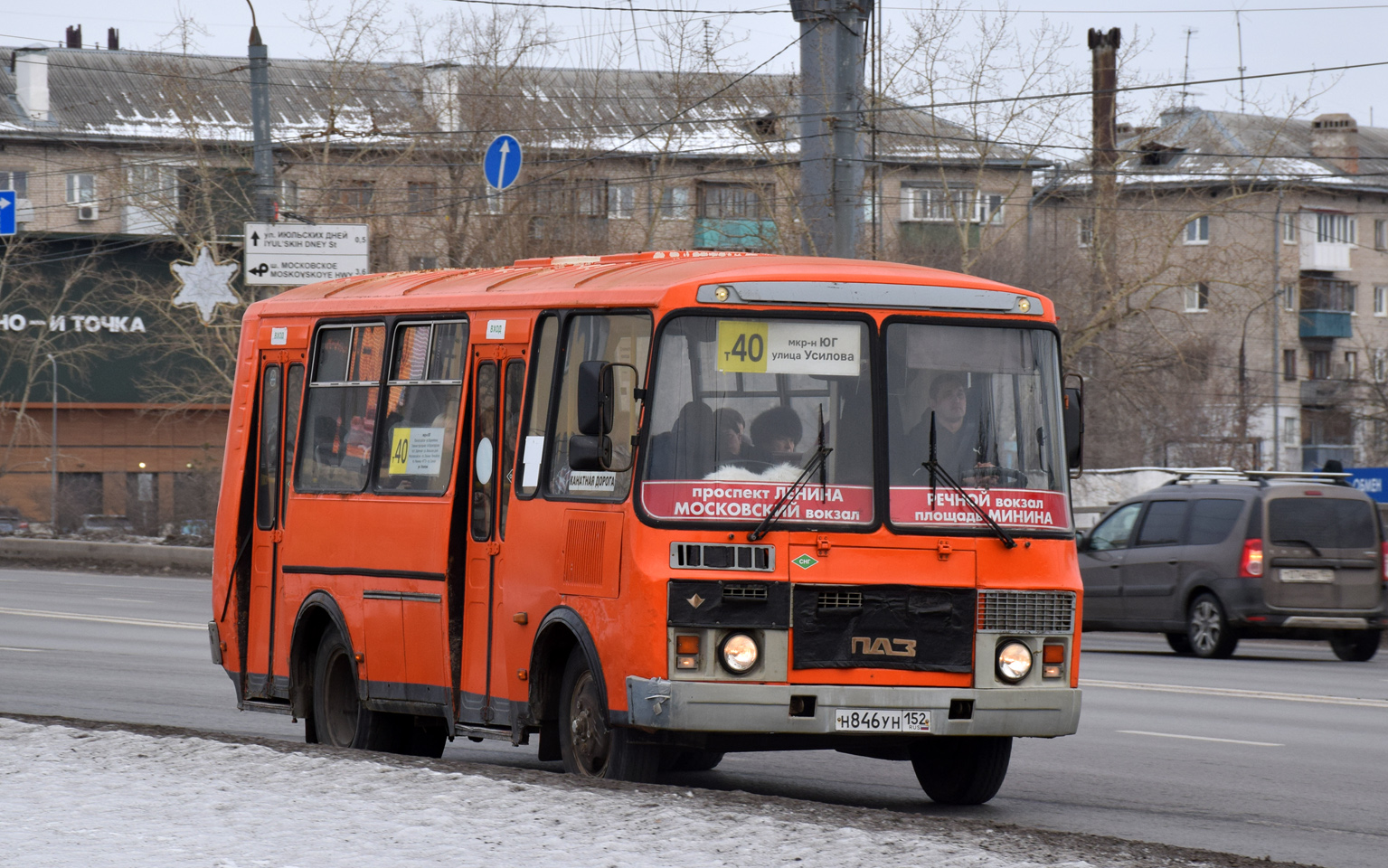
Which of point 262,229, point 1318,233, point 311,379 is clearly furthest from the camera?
point 1318,233

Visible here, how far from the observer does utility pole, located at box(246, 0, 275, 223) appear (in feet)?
79.4

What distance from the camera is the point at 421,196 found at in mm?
40812

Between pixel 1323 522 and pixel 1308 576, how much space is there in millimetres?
637

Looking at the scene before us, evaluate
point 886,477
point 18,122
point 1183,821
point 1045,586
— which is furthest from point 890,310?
point 18,122

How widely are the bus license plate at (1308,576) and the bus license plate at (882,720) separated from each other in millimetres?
12544

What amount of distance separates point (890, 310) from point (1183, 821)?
8.52ft

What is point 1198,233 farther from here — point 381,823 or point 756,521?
point 381,823

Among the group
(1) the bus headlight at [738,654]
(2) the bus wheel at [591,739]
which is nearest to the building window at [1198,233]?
(2) the bus wheel at [591,739]

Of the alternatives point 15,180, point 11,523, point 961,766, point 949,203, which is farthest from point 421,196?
point 961,766

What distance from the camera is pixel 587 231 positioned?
39969 millimetres

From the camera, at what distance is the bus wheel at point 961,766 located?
9.48 m

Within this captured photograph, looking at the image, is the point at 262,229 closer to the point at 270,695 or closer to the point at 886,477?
the point at 270,695

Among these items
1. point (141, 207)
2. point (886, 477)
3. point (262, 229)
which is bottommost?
point (886, 477)

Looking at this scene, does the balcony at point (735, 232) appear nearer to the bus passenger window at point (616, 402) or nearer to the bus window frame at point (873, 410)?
the bus passenger window at point (616, 402)
